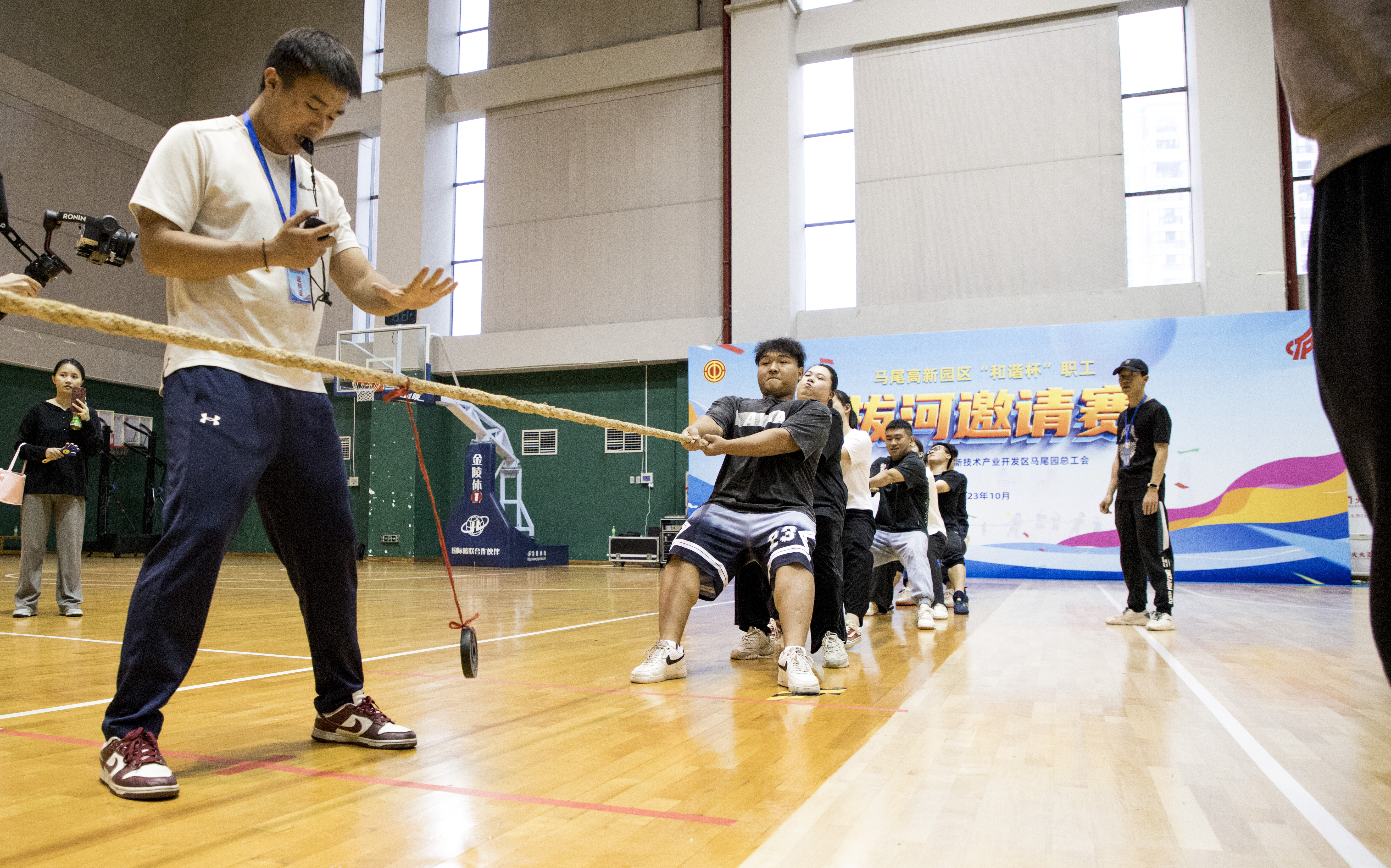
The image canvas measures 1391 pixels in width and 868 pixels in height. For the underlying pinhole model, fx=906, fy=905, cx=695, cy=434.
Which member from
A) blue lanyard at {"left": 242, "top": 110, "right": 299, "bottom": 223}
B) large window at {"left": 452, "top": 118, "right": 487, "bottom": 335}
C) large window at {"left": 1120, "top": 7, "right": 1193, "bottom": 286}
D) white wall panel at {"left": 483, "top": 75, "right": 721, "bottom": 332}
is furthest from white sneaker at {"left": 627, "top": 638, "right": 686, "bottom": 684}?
large window at {"left": 452, "top": 118, "right": 487, "bottom": 335}

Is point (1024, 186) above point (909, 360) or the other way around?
above

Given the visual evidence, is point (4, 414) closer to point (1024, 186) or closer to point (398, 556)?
point (398, 556)

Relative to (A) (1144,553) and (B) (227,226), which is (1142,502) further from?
(B) (227,226)

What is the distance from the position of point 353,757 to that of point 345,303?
44.9ft

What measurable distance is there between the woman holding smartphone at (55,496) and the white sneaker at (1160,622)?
5.84 m

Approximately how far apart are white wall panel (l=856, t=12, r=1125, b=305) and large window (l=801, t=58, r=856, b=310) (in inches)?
8.8

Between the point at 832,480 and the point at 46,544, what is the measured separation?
14.5ft

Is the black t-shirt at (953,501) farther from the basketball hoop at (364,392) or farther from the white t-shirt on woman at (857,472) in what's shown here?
the basketball hoop at (364,392)

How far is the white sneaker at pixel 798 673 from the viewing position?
2.96 metres

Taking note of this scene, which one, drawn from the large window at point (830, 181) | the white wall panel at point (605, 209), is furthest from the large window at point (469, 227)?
the large window at point (830, 181)

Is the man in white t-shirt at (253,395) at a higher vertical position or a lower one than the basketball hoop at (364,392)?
lower

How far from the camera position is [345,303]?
1458cm

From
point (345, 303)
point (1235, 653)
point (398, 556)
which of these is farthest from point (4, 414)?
point (1235, 653)

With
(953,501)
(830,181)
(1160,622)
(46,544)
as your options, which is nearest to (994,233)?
→ (830,181)
